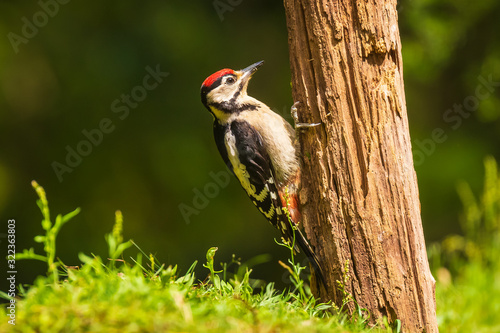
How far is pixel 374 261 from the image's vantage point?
221cm

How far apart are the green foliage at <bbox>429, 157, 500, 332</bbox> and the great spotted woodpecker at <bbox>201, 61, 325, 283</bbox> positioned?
1069mm

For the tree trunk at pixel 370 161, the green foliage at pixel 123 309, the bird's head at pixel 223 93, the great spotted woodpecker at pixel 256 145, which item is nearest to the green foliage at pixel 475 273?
the tree trunk at pixel 370 161

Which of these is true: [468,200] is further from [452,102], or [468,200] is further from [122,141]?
[122,141]

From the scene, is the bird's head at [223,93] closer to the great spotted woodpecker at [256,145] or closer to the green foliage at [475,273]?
the great spotted woodpecker at [256,145]

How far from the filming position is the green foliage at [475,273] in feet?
9.48

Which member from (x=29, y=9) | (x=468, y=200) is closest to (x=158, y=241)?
(x=29, y=9)

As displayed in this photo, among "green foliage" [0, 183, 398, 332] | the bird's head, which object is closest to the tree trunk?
"green foliage" [0, 183, 398, 332]

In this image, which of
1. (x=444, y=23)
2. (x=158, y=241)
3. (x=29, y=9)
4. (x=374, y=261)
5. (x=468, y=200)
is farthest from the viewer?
(x=158, y=241)

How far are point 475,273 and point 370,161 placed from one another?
1814 millimetres

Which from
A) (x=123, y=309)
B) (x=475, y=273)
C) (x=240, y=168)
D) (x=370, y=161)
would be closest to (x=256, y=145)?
(x=240, y=168)

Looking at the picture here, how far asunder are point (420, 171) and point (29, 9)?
4.07 meters

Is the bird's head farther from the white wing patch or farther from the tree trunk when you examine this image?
the tree trunk

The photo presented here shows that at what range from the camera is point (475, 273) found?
3502 mm

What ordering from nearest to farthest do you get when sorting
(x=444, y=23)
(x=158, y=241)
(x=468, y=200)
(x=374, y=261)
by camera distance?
(x=374, y=261) → (x=468, y=200) → (x=444, y=23) → (x=158, y=241)
